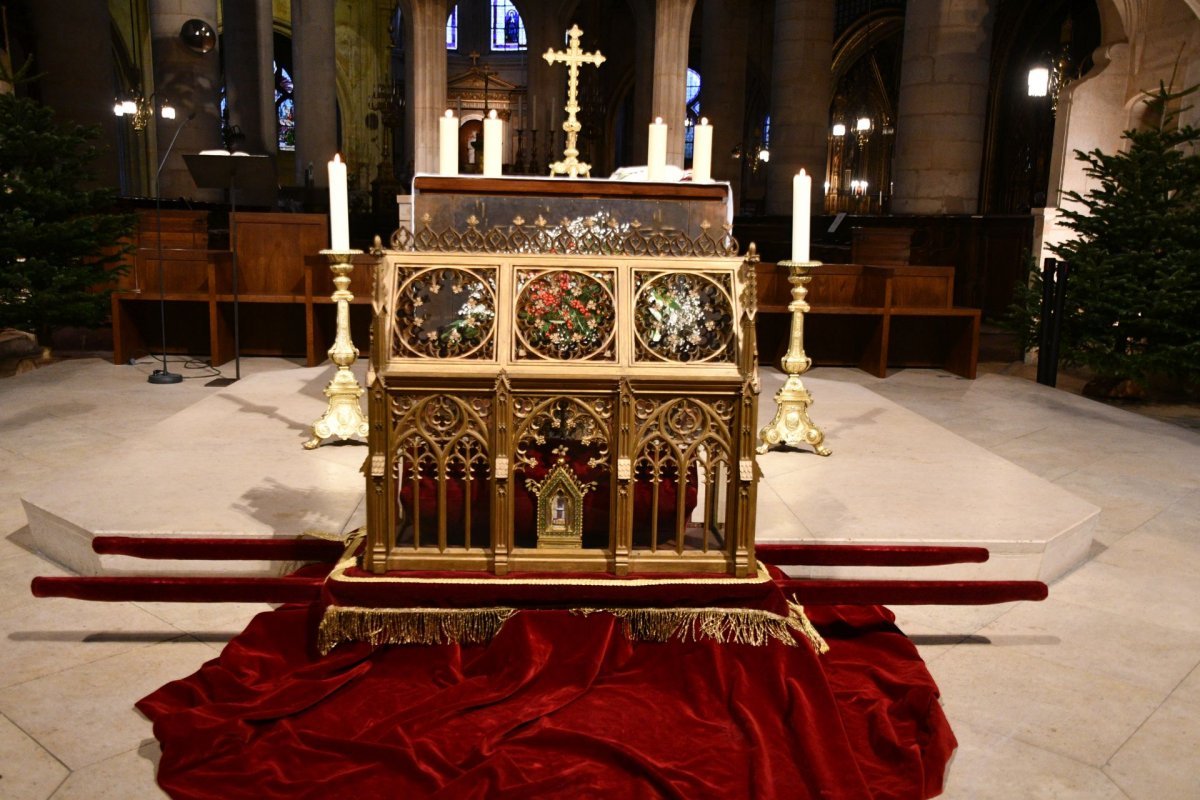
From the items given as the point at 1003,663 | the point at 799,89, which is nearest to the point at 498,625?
the point at 1003,663

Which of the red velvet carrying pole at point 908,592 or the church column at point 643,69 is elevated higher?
the church column at point 643,69

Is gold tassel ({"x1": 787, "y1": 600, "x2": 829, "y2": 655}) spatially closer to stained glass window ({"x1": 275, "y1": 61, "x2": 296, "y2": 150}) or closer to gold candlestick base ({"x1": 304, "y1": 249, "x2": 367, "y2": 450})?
gold candlestick base ({"x1": 304, "y1": 249, "x2": 367, "y2": 450})

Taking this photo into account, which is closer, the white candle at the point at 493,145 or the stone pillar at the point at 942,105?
the white candle at the point at 493,145

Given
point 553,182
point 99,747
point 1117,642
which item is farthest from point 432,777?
point 553,182

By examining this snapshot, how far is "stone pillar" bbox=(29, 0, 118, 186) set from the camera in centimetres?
1394

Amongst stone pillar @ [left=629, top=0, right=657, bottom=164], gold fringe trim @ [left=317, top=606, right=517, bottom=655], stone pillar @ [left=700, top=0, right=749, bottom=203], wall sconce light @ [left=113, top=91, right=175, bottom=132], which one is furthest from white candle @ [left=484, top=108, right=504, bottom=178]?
stone pillar @ [left=629, top=0, right=657, bottom=164]

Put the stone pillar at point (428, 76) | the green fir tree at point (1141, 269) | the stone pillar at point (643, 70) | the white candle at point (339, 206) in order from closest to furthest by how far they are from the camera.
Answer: the white candle at point (339, 206)
the green fir tree at point (1141, 269)
the stone pillar at point (428, 76)
the stone pillar at point (643, 70)

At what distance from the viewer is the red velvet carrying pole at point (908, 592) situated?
3182mm

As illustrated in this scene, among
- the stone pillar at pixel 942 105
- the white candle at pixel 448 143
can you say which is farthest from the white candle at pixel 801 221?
the stone pillar at pixel 942 105

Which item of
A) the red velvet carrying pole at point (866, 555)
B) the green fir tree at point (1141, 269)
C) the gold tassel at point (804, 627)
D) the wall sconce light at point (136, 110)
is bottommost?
the gold tassel at point (804, 627)

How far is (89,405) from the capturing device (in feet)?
21.8

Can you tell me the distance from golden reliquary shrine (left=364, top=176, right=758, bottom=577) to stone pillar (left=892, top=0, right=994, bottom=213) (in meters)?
9.81

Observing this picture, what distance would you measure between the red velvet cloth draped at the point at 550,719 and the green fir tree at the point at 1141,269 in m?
5.68

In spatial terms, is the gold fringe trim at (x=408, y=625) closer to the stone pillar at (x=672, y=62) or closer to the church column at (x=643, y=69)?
the stone pillar at (x=672, y=62)
